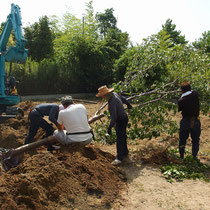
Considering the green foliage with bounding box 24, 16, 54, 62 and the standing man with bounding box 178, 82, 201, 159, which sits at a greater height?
the green foliage with bounding box 24, 16, 54, 62

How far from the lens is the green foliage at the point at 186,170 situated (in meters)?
4.88

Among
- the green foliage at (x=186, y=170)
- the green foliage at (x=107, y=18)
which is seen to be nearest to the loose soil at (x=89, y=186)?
the green foliage at (x=186, y=170)

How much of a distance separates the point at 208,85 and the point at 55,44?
1676 centimetres

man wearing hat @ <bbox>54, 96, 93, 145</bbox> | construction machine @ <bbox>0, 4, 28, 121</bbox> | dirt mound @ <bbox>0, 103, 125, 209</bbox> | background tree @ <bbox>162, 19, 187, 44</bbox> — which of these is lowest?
dirt mound @ <bbox>0, 103, 125, 209</bbox>

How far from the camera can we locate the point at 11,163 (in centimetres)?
512

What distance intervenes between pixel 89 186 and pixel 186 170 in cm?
222

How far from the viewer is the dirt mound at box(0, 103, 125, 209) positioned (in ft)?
10.9

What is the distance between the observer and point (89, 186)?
402cm

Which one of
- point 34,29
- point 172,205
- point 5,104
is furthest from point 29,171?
point 34,29

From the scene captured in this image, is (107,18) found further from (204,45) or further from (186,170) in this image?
(186,170)

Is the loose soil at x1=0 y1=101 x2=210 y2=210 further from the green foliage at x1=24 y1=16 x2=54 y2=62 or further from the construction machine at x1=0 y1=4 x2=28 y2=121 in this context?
the green foliage at x1=24 y1=16 x2=54 y2=62

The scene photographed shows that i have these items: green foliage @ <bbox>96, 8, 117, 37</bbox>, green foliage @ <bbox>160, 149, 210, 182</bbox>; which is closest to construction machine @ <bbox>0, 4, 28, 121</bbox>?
green foliage @ <bbox>160, 149, 210, 182</bbox>

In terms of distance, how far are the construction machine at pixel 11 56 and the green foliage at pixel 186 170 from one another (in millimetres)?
6861

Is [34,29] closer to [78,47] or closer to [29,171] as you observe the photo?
[78,47]
